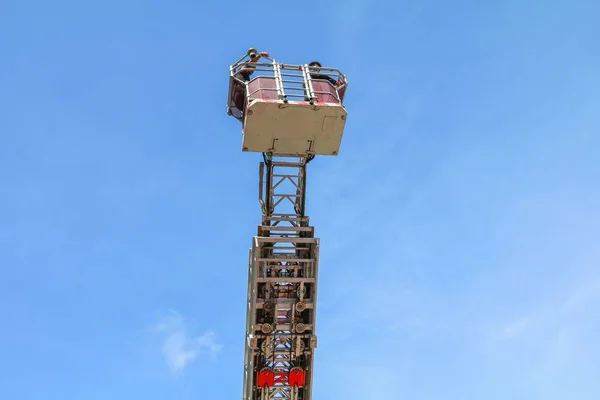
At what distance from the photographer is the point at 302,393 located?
1798 centimetres

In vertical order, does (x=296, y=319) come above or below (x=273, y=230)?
below

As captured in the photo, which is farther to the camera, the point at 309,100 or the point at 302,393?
the point at 302,393

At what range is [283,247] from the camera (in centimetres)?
1712

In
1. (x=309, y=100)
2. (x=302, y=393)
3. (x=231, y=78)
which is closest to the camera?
(x=309, y=100)

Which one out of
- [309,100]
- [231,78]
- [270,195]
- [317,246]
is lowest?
[317,246]

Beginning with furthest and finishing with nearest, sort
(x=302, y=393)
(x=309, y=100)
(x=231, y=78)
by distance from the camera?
(x=302, y=393)
(x=231, y=78)
(x=309, y=100)

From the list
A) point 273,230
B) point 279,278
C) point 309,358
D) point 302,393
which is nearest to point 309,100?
point 273,230

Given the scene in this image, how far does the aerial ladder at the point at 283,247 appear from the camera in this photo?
51.6 ft

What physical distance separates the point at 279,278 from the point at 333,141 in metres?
4.31

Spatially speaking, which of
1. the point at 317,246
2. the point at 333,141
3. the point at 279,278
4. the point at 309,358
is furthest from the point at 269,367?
the point at 333,141

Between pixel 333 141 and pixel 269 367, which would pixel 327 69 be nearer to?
pixel 333 141

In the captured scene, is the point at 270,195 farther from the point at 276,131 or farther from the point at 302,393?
the point at 302,393

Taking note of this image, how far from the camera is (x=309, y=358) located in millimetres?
17516

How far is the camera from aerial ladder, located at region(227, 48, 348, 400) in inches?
619
